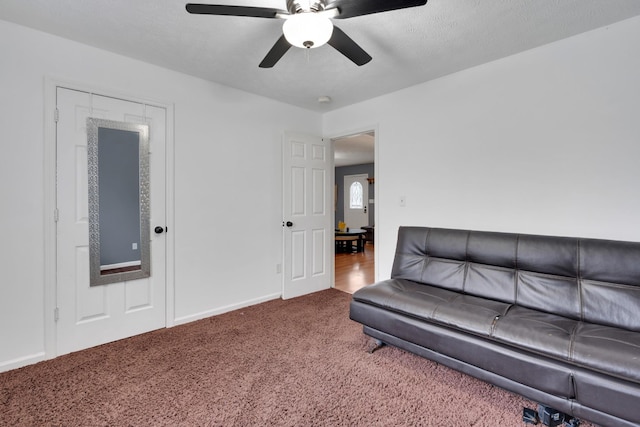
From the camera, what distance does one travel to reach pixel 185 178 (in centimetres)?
279

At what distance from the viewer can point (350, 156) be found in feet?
25.2

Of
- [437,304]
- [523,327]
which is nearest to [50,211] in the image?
[437,304]

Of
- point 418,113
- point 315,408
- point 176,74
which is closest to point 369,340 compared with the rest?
point 315,408

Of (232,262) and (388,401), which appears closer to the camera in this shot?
(388,401)

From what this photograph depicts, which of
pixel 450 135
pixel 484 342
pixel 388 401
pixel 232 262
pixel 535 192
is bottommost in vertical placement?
pixel 388 401

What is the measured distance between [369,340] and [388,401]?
739 millimetres

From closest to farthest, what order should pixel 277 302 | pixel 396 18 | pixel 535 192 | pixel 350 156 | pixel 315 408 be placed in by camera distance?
pixel 315 408 → pixel 396 18 → pixel 535 192 → pixel 277 302 → pixel 350 156

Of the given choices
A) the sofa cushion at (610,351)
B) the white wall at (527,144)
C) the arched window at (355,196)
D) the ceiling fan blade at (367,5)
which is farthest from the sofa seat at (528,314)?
the arched window at (355,196)

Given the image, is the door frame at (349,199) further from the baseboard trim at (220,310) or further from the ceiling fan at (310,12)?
the ceiling fan at (310,12)

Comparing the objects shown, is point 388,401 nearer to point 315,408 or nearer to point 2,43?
point 315,408

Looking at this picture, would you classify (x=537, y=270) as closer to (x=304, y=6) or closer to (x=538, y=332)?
(x=538, y=332)

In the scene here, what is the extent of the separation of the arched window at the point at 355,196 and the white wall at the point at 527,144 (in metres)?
5.80

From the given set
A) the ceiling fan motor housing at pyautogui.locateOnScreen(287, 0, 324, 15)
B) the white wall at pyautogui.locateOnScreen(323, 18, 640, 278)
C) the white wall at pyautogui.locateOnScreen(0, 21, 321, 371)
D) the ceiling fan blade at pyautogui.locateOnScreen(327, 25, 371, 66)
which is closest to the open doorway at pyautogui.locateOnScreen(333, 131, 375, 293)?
the white wall at pyautogui.locateOnScreen(323, 18, 640, 278)

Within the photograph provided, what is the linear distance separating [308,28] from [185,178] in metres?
1.91
